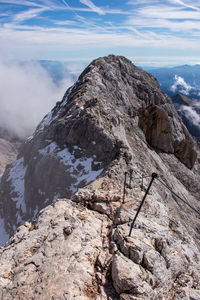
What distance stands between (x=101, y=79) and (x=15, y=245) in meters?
51.8

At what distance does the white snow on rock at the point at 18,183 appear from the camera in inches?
1980

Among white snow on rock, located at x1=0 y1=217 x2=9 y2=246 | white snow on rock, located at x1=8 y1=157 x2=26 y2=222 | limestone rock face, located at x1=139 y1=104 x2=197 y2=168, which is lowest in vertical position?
white snow on rock, located at x1=0 y1=217 x2=9 y2=246

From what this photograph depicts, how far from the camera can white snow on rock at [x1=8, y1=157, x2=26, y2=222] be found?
50297mm

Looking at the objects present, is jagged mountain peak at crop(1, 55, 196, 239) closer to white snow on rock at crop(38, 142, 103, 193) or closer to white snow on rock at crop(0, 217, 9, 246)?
white snow on rock at crop(38, 142, 103, 193)

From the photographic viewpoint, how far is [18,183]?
187 ft

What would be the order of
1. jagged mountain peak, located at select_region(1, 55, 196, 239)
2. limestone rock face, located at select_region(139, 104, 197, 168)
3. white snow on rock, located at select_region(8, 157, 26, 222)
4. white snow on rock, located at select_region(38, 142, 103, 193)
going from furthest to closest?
limestone rock face, located at select_region(139, 104, 197, 168) < white snow on rock, located at select_region(8, 157, 26, 222) < jagged mountain peak, located at select_region(1, 55, 196, 239) < white snow on rock, located at select_region(38, 142, 103, 193)

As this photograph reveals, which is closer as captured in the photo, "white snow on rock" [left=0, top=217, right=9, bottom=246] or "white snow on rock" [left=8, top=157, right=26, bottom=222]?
"white snow on rock" [left=0, top=217, right=9, bottom=246]

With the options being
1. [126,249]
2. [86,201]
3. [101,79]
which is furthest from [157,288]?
[101,79]

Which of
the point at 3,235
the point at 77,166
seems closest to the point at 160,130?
the point at 77,166

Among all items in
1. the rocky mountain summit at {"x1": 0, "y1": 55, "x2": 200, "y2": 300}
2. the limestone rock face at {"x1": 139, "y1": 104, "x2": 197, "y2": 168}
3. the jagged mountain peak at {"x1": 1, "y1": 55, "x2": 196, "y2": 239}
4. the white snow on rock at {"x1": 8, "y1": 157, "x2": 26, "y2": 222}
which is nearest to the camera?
the rocky mountain summit at {"x1": 0, "y1": 55, "x2": 200, "y2": 300}

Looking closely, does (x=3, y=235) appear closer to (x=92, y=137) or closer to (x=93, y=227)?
(x=92, y=137)

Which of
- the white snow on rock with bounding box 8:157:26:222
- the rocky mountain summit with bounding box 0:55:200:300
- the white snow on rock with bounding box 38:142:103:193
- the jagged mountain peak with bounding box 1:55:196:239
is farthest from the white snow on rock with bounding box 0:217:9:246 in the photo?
the white snow on rock with bounding box 38:142:103:193

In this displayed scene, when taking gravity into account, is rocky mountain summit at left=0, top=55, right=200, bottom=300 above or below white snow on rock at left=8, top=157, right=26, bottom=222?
above

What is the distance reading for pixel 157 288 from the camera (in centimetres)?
1449
